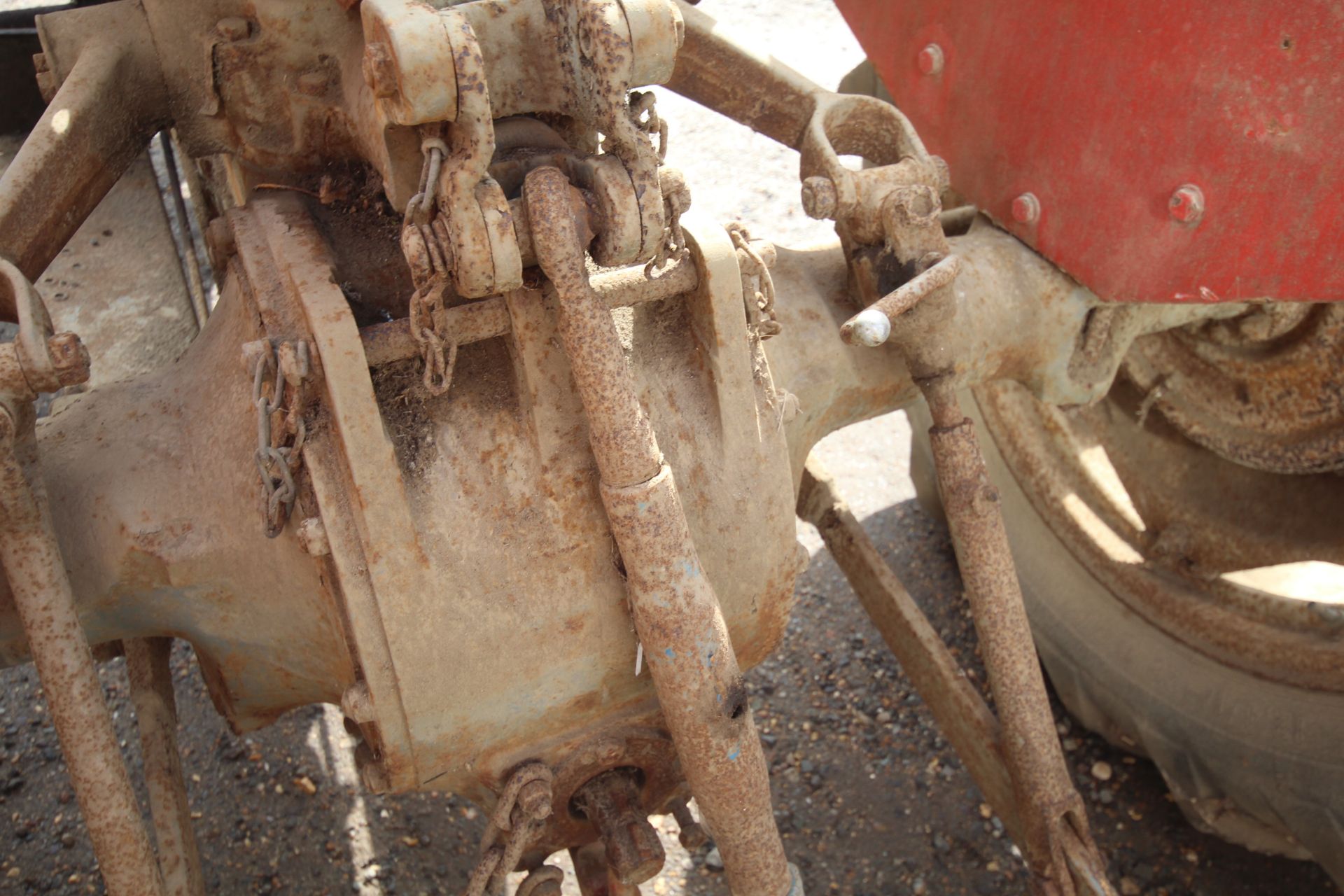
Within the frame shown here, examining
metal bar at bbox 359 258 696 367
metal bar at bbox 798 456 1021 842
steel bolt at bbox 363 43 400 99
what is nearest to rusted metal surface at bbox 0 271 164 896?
metal bar at bbox 359 258 696 367

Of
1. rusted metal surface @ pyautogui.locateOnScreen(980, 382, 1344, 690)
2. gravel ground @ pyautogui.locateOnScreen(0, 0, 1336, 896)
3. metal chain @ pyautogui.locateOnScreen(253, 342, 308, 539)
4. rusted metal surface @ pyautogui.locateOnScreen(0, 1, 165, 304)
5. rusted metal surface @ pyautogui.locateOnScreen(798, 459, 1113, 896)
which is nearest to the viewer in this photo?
metal chain @ pyautogui.locateOnScreen(253, 342, 308, 539)

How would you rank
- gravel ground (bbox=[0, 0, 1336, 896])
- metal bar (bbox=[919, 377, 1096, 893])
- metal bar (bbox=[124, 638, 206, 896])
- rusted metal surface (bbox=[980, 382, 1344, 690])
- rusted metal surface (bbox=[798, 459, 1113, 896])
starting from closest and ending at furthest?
metal bar (bbox=[124, 638, 206, 896]) < metal bar (bbox=[919, 377, 1096, 893]) < rusted metal surface (bbox=[798, 459, 1113, 896]) < rusted metal surface (bbox=[980, 382, 1344, 690]) < gravel ground (bbox=[0, 0, 1336, 896])

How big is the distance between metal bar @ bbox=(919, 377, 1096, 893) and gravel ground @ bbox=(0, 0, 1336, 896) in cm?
52

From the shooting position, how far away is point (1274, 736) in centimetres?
192

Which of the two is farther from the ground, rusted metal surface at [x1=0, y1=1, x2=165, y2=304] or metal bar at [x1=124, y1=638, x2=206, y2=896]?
rusted metal surface at [x1=0, y1=1, x2=165, y2=304]

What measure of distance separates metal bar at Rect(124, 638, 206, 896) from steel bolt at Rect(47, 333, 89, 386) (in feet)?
1.59

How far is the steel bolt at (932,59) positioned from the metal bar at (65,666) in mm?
1390

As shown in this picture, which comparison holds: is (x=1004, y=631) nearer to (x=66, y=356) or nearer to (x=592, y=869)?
(x=592, y=869)

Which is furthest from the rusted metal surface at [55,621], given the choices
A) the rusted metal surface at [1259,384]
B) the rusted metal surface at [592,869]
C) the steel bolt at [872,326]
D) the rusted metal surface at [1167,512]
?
the rusted metal surface at [1259,384]

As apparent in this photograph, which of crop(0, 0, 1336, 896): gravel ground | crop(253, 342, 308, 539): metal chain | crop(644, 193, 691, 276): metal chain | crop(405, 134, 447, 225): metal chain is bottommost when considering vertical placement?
crop(0, 0, 1336, 896): gravel ground

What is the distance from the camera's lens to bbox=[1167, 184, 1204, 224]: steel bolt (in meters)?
1.62

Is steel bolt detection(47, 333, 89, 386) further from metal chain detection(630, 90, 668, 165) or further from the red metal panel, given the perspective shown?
the red metal panel

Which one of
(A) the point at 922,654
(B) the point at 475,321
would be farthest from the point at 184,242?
(A) the point at 922,654

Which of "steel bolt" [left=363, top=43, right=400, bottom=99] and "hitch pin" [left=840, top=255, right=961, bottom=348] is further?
"hitch pin" [left=840, top=255, right=961, bottom=348]
